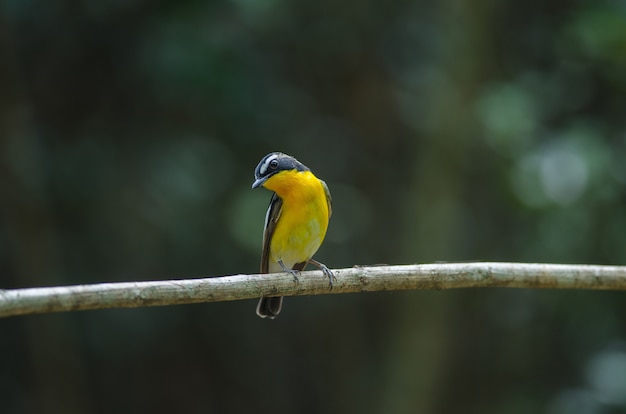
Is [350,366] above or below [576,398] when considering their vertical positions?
below

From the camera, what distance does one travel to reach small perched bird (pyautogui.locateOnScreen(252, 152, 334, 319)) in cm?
532

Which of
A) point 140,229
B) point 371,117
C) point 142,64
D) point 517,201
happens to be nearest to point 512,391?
point 517,201

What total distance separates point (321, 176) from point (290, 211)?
13.0ft

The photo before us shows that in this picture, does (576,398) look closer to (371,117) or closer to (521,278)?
(521,278)

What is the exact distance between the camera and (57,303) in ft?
10.3

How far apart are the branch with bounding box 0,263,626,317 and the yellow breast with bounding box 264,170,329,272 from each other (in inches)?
33.7

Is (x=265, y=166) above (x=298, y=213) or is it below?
above

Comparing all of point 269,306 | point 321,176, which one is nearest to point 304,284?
point 269,306

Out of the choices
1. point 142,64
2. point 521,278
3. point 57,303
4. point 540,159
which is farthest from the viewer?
point 142,64

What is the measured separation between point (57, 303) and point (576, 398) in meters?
5.53

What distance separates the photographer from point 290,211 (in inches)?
213

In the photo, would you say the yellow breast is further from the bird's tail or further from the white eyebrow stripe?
the bird's tail

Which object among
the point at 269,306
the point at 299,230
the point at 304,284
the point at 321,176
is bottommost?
the point at 321,176

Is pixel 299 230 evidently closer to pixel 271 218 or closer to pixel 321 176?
pixel 271 218
